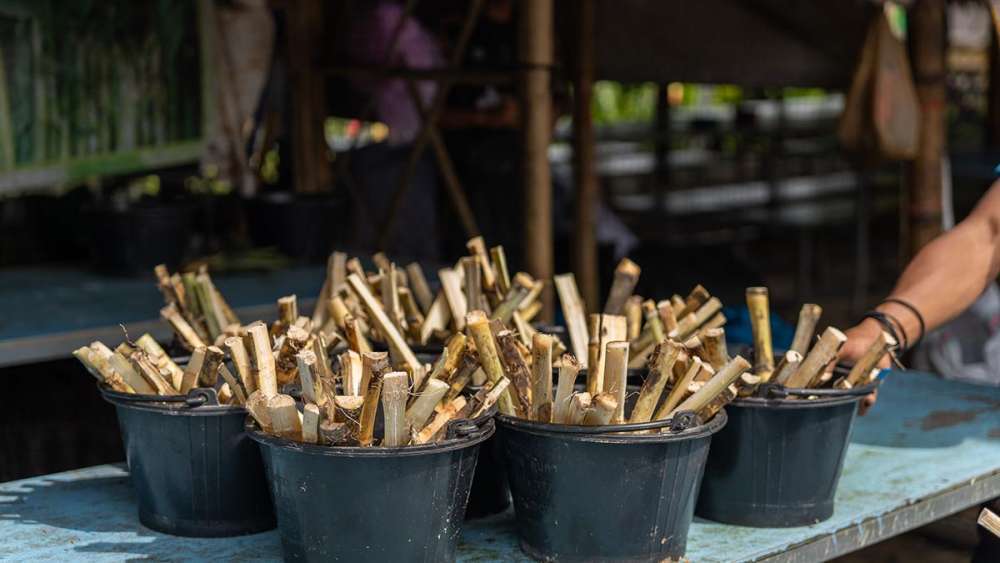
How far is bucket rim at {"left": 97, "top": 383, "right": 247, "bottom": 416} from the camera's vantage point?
6.21 feet

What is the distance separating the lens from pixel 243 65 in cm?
435

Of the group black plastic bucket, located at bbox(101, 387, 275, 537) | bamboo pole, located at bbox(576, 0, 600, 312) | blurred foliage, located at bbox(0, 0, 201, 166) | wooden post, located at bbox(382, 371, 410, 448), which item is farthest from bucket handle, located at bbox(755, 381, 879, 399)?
blurred foliage, located at bbox(0, 0, 201, 166)

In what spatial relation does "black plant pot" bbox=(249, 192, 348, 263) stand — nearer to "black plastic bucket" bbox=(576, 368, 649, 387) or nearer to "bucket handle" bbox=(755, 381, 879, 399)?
"black plastic bucket" bbox=(576, 368, 649, 387)

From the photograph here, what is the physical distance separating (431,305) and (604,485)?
34.8 inches

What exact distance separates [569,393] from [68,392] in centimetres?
241

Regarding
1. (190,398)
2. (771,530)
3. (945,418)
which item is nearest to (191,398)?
(190,398)

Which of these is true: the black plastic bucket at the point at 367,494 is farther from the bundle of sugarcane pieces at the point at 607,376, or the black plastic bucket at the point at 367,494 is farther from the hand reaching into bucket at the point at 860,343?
the hand reaching into bucket at the point at 860,343

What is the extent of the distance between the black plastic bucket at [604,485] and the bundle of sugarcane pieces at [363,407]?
12cm

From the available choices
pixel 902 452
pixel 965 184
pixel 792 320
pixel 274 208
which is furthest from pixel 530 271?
pixel 965 184

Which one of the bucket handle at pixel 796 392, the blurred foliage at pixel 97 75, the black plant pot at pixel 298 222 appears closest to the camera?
the bucket handle at pixel 796 392

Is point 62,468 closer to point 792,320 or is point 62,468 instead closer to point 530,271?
point 530,271

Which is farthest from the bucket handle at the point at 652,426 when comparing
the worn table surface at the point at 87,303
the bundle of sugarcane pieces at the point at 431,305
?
the worn table surface at the point at 87,303

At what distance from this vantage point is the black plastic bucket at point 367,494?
1673mm

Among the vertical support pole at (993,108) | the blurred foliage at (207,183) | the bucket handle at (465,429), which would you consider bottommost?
the bucket handle at (465,429)
